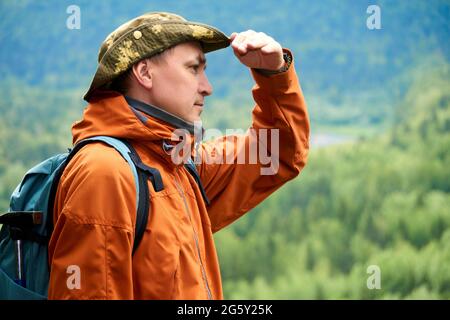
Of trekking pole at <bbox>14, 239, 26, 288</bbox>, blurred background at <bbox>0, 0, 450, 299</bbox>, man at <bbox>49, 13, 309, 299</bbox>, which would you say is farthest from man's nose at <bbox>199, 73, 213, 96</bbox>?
blurred background at <bbox>0, 0, 450, 299</bbox>

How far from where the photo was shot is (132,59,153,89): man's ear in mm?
2521

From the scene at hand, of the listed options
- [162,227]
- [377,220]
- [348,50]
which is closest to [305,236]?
[377,220]

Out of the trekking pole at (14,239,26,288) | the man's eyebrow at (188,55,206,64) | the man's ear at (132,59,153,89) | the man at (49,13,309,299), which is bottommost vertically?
the trekking pole at (14,239,26,288)

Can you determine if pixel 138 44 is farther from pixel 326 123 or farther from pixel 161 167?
pixel 326 123

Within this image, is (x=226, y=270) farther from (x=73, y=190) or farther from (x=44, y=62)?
(x=73, y=190)

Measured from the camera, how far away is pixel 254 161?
2.81 metres

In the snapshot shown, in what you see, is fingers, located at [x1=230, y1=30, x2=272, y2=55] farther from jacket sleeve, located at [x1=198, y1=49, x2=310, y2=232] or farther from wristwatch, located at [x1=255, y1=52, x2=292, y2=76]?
jacket sleeve, located at [x1=198, y1=49, x2=310, y2=232]

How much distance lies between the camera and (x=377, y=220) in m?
4.97

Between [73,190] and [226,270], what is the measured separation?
2.86 meters

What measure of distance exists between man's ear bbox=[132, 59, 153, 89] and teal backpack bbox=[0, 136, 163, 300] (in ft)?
0.75

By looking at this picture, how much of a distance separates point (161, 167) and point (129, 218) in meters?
0.28

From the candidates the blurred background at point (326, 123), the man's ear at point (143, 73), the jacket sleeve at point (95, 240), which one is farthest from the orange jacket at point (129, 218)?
the blurred background at point (326, 123)

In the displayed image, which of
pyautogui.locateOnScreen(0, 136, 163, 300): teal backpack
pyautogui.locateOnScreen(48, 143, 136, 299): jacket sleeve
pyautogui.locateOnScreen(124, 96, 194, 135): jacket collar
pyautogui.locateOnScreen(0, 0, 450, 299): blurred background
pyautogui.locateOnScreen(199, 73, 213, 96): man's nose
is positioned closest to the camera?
pyautogui.locateOnScreen(48, 143, 136, 299): jacket sleeve

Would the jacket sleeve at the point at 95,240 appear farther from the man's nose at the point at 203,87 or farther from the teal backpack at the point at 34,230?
the man's nose at the point at 203,87
